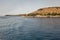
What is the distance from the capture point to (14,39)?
1103cm

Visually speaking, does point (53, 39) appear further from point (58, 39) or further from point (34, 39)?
point (34, 39)

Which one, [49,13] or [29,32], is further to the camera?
[49,13]

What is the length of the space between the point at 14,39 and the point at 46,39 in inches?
86.8

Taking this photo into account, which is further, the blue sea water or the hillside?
the hillside

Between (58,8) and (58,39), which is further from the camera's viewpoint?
(58,8)

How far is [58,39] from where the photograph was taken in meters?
10.9

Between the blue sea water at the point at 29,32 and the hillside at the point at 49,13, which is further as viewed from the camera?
the hillside at the point at 49,13

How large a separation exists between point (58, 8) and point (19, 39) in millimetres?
79304

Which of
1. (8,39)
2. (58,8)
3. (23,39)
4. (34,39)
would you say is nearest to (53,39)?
(34,39)

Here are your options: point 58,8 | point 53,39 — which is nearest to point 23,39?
point 53,39

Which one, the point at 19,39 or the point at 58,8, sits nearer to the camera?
the point at 19,39

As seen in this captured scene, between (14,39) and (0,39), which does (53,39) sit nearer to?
(14,39)

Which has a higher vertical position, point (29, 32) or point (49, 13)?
point (29, 32)

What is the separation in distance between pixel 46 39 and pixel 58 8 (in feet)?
259
